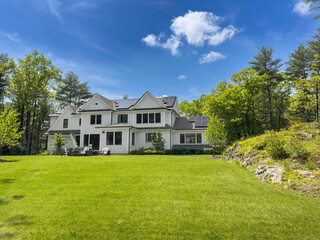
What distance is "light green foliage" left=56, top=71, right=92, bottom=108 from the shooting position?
43500 mm

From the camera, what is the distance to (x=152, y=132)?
83.2 feet

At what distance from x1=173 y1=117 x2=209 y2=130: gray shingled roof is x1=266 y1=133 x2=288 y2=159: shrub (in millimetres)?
16204

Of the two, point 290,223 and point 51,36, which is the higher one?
point 51,36

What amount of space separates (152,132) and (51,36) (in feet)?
49.9

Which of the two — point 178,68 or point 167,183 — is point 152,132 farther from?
point 167,183

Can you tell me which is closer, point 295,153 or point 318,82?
point 295,153

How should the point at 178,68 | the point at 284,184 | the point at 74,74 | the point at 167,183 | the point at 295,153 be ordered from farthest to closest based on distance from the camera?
the point at 74,74, the point at 178,68, the point at 295,153, the point at 167,183, the point at 284,184

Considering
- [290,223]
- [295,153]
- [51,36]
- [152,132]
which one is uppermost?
[51,36]

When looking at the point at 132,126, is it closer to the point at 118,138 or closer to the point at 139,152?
the point at 118,138

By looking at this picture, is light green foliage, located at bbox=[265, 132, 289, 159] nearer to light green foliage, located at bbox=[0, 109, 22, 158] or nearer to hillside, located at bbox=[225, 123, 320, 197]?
hillside, located at bbox=[225, 123, 320, 197]

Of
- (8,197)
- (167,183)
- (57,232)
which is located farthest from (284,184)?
(8,197)

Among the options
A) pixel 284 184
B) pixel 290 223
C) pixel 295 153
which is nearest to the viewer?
pixel 290 223

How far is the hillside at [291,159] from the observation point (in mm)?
7062

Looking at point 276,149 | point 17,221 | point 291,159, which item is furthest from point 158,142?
point 17,221
